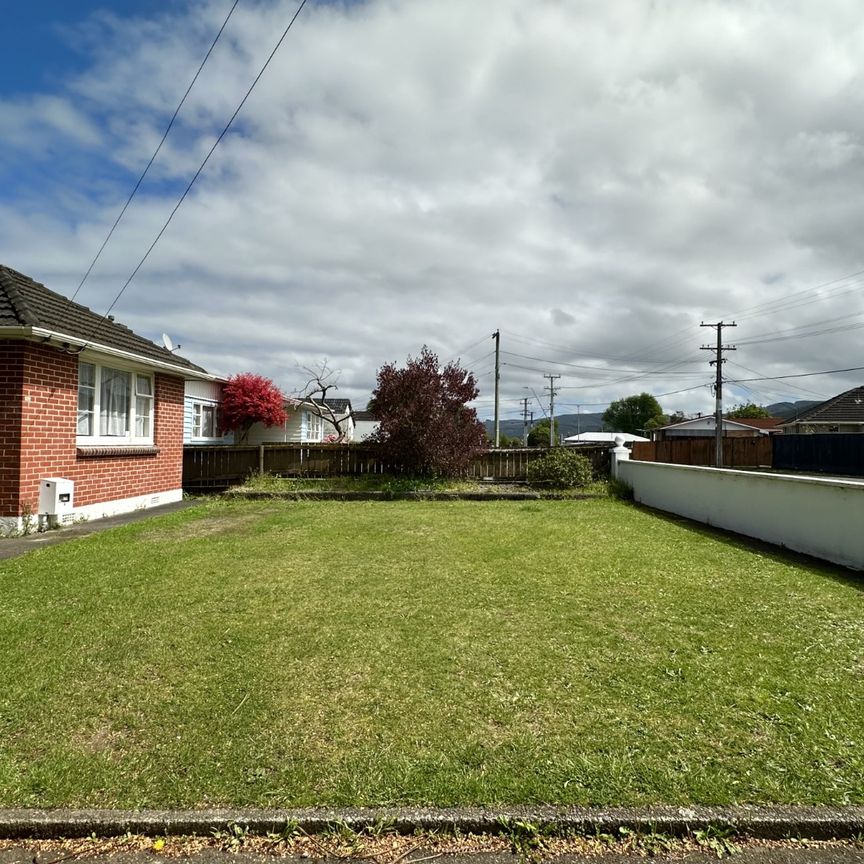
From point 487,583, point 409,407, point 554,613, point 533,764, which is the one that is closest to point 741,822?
point 533,764

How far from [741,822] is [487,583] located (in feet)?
12.1

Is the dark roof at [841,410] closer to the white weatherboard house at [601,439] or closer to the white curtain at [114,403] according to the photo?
the white weatherboard house at [601,439]

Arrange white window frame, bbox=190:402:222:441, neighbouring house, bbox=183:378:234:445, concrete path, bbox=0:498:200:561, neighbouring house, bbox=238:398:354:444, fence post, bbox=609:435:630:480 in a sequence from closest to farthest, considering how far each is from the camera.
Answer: concrete path, bbox=0:498:200:561 < fence post, bbox=609:435:630:480 < neighbouring house, bbox=183:378:234:445 < white window frame, bbox=190:402:222:441 < neighbouring house, bbox=238:398:354:444

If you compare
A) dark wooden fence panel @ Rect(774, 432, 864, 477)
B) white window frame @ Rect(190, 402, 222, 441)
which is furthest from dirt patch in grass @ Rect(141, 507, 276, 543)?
dark wooden fence panel @ Rect(774, 432, 864, 477)

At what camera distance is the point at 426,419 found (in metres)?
15.5

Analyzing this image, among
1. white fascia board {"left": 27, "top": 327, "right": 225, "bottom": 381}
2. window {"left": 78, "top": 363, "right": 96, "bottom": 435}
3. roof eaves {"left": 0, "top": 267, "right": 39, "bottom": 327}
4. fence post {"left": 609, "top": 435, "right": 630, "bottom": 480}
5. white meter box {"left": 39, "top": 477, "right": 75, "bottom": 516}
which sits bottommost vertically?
white meter box {"left": 39, "top": 477, "right": 75, "bottom": 516}

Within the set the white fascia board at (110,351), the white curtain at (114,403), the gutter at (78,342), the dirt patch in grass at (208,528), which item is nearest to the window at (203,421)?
the white fascia board at (110,351)

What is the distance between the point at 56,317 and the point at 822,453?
29.2 m

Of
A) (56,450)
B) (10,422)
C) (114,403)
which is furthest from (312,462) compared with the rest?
(10,422)

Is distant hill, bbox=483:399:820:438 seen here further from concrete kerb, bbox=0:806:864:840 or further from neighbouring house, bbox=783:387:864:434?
concrete kerb, bbox=0:806:864:840

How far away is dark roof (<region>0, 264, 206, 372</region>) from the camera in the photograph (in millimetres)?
8555

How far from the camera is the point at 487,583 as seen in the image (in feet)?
19.5

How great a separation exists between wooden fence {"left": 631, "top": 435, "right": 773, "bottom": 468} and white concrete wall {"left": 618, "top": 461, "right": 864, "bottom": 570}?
17739mm

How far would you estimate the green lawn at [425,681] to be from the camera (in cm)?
258
